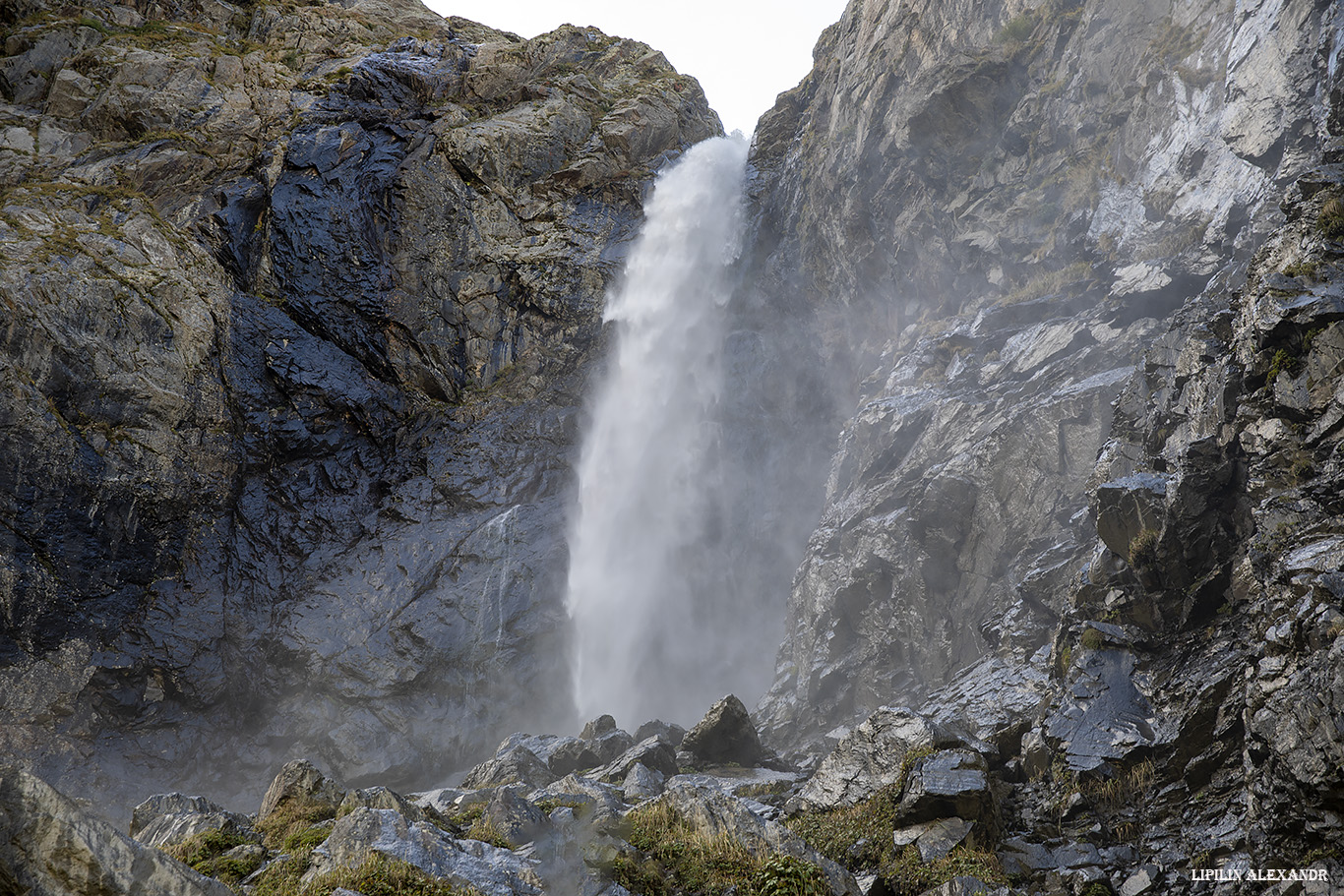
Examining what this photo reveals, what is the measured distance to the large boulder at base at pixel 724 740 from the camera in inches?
723

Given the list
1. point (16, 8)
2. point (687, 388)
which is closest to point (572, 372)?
point (687, 388)

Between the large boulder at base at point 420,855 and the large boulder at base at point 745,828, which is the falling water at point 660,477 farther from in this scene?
the large boulder at base at point 420,855

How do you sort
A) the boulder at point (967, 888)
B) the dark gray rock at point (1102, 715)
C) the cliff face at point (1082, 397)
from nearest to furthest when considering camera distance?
the boulder at point (967, 888) < the cliff face at point (1082, 397) < the dark gray rock at point (1102, 715)

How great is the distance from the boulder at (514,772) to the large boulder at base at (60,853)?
1210cm

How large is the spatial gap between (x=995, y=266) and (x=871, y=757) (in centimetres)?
2303

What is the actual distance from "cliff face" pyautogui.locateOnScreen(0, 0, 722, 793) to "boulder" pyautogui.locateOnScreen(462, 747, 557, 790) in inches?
350

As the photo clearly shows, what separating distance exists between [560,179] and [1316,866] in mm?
34118

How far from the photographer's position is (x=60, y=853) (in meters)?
5.07

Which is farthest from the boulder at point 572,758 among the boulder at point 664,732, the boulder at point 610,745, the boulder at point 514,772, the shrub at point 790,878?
the shrub at point 790,878

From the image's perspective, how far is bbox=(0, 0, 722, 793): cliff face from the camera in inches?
925

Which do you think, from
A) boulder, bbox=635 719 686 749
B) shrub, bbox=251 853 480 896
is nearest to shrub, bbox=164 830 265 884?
shrub, bbox=251 853 480 896

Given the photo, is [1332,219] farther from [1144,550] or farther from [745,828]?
[745,828]

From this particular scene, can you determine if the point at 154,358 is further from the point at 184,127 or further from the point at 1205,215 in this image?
the point at 1205,215

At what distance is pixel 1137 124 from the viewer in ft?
83.6
